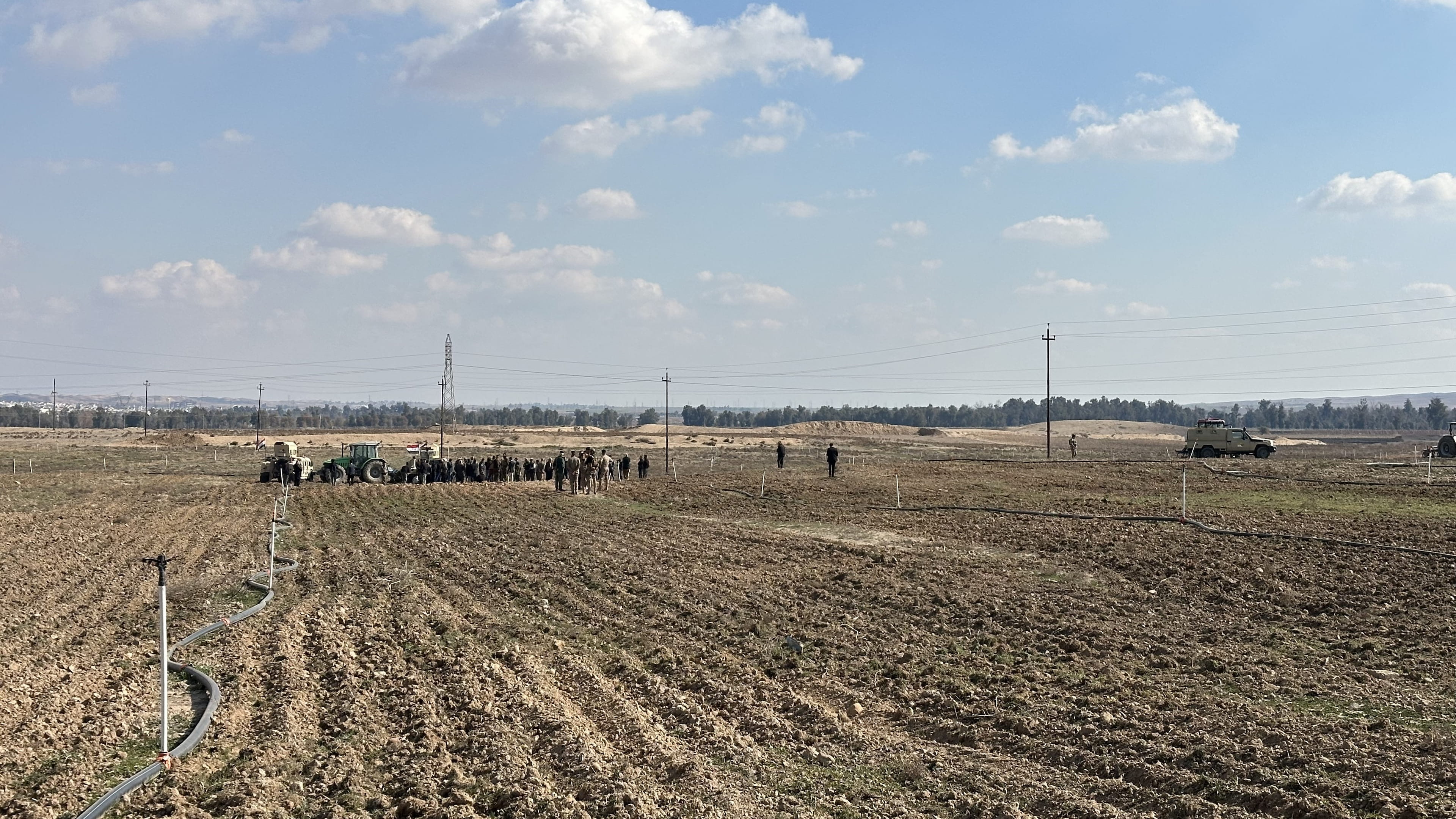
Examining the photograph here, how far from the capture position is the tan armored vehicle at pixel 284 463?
40500 mm

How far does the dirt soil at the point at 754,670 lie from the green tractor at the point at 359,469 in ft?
53.7

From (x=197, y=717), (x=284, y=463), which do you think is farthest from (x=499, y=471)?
(x=197, y=717)

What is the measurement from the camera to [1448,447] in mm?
50344

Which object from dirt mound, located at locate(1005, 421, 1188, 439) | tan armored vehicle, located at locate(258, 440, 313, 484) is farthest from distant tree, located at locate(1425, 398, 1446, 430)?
tan armored vehicle, located at locate(258, 440, 313, 484)

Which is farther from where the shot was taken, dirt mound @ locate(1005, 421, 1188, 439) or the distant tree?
the distant tree

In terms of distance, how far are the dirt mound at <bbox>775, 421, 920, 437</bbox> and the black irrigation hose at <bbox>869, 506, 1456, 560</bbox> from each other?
8715 centimetres

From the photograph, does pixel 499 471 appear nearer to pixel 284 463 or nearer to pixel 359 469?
pixel 359 469

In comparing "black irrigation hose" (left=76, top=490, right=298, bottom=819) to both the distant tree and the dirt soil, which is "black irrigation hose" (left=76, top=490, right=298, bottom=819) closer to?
the dirt soil

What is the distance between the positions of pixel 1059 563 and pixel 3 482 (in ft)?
120

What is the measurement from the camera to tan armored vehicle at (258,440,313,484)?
4050 cm

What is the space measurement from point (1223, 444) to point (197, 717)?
54.1 metres

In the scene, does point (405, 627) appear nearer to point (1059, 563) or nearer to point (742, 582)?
point (742, 582)

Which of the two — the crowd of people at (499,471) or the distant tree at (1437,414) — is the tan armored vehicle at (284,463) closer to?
the crowd of people at (499,471)

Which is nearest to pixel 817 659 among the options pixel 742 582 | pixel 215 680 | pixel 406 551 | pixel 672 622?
pixel 672 622
